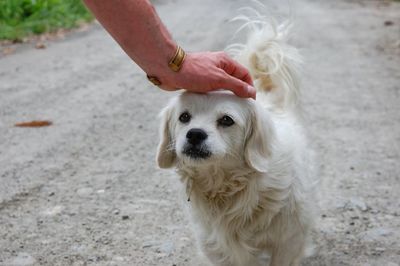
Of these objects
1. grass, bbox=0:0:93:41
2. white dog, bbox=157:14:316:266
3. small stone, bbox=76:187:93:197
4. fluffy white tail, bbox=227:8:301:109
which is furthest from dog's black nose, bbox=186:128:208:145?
grass, bbox=0:0:93:41

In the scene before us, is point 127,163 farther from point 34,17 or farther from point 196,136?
point 34,17

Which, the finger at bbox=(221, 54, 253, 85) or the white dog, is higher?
the finger at bbox=(221, 54, 253, 85)

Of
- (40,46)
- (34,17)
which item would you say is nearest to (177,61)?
(40,46)

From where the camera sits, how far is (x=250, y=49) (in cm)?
386

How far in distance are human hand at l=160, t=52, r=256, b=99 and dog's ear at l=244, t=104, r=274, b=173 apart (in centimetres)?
25

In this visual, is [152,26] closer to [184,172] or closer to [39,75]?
[184,172]

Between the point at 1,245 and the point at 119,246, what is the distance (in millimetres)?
690

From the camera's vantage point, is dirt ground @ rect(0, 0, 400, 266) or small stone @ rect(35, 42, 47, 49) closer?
dirt ground @ rect(0, 0, 400, 266)

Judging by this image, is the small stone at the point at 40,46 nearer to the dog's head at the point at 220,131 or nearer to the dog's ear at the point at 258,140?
the dog's head at the point at 220,131

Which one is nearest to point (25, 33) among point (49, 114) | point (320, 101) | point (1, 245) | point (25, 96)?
point (25, 96)

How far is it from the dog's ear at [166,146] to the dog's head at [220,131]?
1.0 inches

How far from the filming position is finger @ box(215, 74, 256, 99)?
2.75 metres

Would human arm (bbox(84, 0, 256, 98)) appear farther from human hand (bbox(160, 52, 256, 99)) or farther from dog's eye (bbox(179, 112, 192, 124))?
dog's eye (bbox(179, 112, 192, 124))

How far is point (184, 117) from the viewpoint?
9.83 feet
